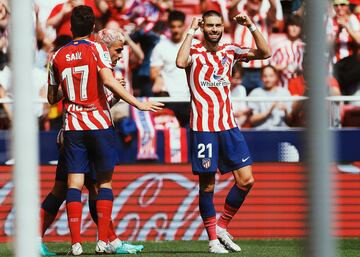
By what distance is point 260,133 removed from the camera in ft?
33.0

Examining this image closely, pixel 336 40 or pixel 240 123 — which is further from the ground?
pixel 336 40

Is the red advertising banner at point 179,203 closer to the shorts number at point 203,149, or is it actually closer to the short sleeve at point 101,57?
the shorts number at point 203,149

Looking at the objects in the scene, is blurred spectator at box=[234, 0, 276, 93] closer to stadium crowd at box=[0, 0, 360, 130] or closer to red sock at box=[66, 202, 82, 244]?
stadium crowd at box=[0, 0, 360, 130]

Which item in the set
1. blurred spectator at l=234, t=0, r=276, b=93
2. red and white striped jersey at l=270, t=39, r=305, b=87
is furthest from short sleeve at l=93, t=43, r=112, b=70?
red and white striped jersey at l=270, t=39, r=305, b=87

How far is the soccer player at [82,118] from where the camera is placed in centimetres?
757

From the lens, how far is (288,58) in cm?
1110

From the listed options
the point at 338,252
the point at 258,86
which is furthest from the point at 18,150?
the point at 258,86

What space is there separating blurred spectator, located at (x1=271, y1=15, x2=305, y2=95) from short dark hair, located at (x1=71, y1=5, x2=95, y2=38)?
3723 mm

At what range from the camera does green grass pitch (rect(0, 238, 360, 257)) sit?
7980mm

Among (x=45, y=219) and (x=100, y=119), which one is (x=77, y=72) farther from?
(x=45, y=219)

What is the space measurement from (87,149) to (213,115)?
1.16 meters

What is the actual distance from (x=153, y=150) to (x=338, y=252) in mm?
2426

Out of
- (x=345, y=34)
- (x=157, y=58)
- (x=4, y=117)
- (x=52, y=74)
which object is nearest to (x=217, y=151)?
(x=52, y=74)

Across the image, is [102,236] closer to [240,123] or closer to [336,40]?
[240,123]
